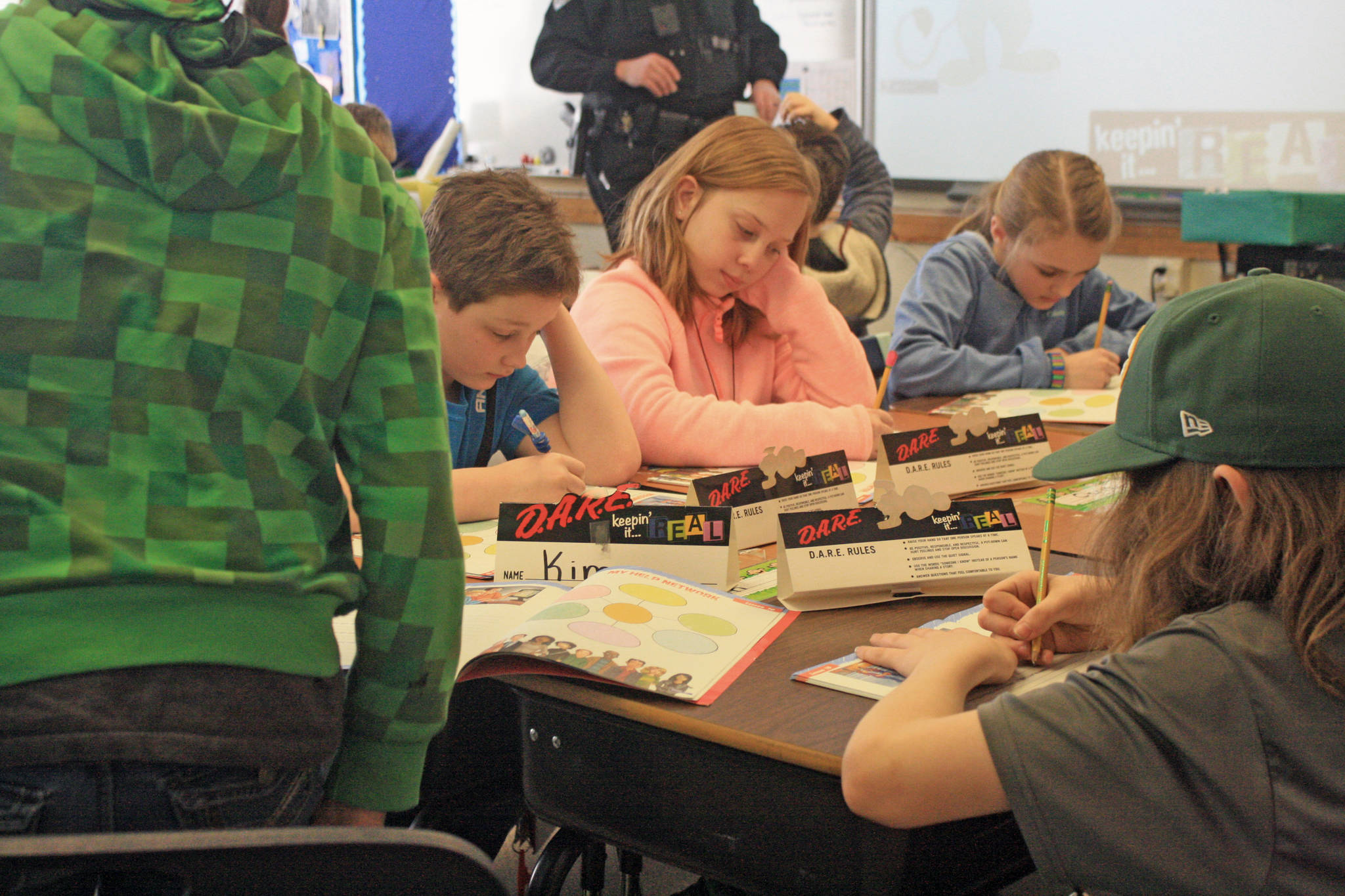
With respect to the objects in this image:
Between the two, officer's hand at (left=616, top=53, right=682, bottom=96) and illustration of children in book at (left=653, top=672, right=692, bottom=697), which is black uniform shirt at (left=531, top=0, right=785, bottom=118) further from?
illustration of children in book at (left=653, top=672, right=692, bottom=697)

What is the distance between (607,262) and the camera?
80.0 inches

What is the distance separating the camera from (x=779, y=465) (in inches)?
50.3

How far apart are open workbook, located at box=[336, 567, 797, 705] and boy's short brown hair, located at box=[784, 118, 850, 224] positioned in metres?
1.92

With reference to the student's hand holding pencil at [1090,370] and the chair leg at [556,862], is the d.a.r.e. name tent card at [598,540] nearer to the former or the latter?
the chair leg at [556,862]

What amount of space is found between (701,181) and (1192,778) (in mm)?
1434

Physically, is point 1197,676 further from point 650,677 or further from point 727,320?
point 727,320

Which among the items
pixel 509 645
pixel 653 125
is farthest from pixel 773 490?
pixel 653 125

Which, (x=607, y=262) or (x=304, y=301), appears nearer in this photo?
(x=304, y=301)

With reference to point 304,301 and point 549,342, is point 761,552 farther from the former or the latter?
point 304,301

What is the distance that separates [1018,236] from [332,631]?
79.9 inches

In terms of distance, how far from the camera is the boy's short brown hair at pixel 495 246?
4.65 ft

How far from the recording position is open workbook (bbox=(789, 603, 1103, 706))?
889 millimetres

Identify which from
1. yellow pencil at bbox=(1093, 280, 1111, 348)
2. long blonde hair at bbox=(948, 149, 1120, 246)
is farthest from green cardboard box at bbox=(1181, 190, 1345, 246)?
long blonde hair at bbox=(948, 149, 1120, 246)

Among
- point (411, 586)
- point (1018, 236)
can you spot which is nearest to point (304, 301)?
point (411, 586)
